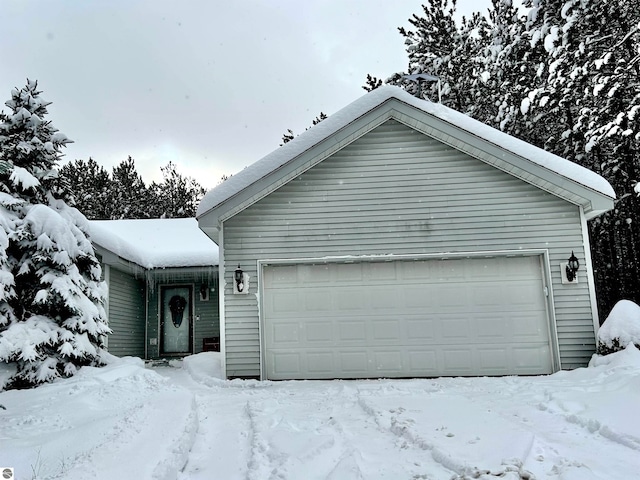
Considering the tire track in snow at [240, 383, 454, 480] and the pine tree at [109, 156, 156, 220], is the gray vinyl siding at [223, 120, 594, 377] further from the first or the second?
the pine tree at [109, 156, 156, 220]

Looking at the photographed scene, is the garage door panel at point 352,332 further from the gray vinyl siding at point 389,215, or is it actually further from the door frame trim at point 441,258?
the gray vinyl siding at point 389,215

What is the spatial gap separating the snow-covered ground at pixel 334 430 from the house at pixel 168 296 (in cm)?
536

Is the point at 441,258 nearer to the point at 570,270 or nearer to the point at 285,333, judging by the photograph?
the point at 570,270

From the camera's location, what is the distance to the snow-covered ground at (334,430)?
11.2ft

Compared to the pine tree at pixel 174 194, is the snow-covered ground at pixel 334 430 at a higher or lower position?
lower

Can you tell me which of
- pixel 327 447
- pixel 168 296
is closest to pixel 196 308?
pixel 168 296

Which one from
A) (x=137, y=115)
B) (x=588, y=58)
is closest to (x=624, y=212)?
(x=588, y=58)

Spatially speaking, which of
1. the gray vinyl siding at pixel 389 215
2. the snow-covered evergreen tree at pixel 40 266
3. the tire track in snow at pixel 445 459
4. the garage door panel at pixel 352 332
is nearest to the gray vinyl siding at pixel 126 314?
the snow-covered evergreen tree at pixel 40 266

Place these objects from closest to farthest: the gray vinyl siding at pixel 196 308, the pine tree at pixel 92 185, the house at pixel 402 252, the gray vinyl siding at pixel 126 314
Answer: the house at pixel 402 252
the gray vinyl siding at pixel 126 314
the gray vinyl siding at pixel 196 308
the pine tree at pixel 92 185

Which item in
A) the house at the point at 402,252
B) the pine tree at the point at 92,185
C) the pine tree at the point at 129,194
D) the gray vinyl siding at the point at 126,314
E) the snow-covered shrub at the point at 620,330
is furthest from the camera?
the pine tree at the point at 129,194

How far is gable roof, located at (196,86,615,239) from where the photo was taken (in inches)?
332

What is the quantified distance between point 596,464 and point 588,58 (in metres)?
14.4

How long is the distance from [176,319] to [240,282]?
5.83 m

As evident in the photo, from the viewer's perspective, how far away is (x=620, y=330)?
7.66m
